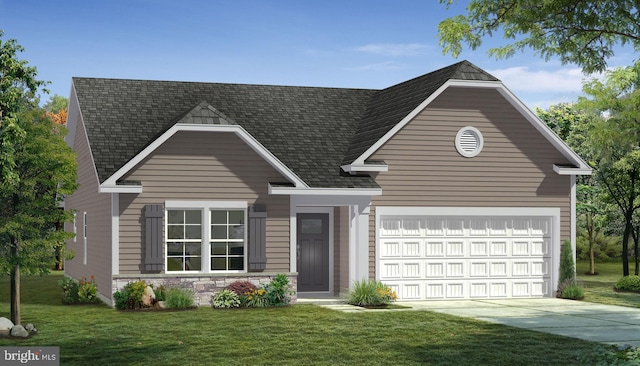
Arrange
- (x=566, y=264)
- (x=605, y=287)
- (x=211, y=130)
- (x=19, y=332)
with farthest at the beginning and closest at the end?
(x=605, y=287) → (x=566, y=264) → (x=211, y=130) → (x=19, y=332)

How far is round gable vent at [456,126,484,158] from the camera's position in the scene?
25234mm

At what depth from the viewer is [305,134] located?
86.8 feet

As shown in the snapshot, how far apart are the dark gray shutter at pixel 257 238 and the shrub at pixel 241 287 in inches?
19.4

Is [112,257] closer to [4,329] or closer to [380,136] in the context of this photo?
[4,329]

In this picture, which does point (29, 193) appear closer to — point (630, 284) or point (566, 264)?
point (566, 264)

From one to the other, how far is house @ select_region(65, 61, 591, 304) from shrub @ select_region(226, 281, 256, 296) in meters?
0.23

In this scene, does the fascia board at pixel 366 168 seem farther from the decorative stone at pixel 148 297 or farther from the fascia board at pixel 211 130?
the decorative stone at pixel 148 297

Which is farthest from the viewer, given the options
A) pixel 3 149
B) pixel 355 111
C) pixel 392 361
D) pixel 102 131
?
pixel 355 111

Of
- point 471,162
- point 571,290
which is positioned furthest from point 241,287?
point 571,290

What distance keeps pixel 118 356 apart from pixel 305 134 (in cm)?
1325

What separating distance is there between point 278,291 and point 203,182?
135 inches

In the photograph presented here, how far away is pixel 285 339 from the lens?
53.0ft

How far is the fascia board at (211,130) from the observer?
71.7ft

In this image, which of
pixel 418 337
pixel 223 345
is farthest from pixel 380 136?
pixel 223 345
